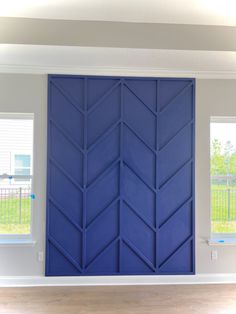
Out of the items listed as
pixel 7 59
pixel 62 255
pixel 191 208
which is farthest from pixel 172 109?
pixel 62 255

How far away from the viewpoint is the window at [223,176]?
3.48 m

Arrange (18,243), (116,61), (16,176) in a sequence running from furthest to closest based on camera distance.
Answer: (16,176), (18,243), (116,61)

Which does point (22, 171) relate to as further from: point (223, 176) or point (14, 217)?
point (223, 176)

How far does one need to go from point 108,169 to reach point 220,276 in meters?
1.96

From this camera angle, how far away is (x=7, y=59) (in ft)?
9.86

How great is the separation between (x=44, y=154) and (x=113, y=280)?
1764mm

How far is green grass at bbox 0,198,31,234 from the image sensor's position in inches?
131

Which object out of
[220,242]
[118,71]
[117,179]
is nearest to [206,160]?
[220,242]

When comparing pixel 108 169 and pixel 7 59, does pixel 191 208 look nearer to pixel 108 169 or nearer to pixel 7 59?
pixel 108 169

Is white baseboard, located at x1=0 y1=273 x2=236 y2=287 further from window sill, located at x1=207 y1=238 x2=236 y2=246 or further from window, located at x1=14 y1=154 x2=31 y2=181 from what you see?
window, located at x1=14 y1=154 x2=31 y2=181

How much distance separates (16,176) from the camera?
3322mm

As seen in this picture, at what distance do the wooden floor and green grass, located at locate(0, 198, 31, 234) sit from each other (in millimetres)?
679

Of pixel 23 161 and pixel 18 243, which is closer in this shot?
pixel 18 243

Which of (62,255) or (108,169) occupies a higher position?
(108,169)
